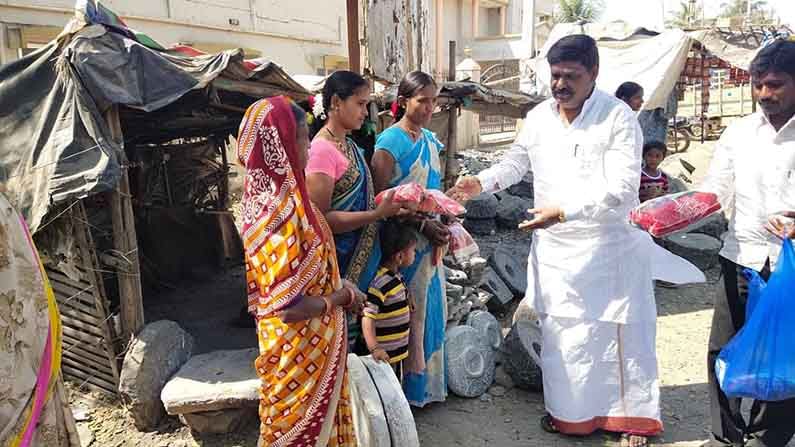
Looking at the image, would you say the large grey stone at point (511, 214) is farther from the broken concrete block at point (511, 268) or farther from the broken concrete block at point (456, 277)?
the broken concrete block at point (456, 277)

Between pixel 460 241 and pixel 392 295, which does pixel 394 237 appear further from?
pixel 460 241

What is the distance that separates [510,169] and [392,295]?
1.03 meters

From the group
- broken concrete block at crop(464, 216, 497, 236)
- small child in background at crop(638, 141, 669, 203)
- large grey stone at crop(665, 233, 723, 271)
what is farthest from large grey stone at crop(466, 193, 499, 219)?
small child in background at crop(638, 141, 669, 203)

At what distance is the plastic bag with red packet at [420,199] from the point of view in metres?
2.75

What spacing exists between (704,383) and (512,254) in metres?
2.65

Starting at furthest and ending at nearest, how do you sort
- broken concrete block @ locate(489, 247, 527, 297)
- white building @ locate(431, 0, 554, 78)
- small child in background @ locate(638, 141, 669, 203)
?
white building @ locate(431, 0, 554, 78) < broken concrete block @ locate(489, 247, 527, 297) < small child in background @ locate(638, 141, 669, 203)

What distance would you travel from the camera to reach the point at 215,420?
3.54m

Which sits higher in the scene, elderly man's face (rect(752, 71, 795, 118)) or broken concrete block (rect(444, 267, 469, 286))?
elderly man's face (rect(752, 71, 795, 118))

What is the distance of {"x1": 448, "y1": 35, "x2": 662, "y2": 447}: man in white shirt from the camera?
286 centimetres

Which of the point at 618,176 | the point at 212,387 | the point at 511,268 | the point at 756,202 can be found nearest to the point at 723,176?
the point at 756,202

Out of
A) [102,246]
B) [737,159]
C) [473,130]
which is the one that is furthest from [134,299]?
[473,130]

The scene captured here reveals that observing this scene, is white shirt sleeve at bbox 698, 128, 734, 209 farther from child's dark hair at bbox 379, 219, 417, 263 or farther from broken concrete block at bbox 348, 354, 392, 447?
broken concrete block at bbox 348, 354, 392, 447

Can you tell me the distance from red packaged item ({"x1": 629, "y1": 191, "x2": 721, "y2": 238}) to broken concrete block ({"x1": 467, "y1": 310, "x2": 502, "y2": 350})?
1.75 meters

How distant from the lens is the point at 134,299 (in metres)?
3.73
